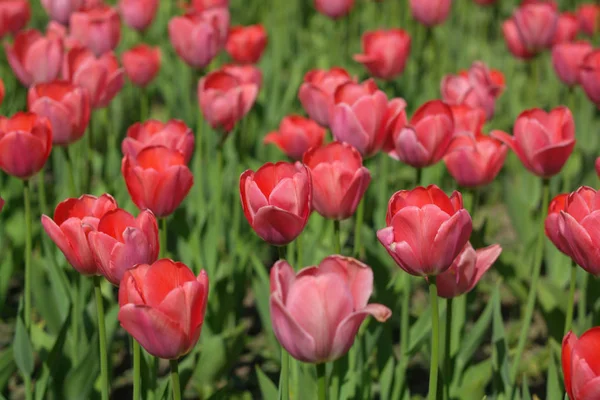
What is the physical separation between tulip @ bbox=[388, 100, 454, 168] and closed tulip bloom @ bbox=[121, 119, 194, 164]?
1.58ft

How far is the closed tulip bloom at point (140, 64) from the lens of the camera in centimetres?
318

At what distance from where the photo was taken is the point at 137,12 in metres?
3.52

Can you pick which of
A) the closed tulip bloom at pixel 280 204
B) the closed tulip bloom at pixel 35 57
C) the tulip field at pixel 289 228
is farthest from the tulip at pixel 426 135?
the closed tulip bloom at pixel 35 57

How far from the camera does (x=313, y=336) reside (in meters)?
1.18

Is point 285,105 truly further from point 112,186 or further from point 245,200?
point 245,200

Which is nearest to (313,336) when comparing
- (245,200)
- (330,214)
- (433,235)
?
(433,235)

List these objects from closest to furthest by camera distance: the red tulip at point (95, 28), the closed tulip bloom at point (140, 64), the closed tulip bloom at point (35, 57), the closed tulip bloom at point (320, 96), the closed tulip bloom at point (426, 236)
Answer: the closed tulip bloom at point (426, 236), the closed tulip bloom at point (320, 96), the closed tulip bloom at point (35, 57), the red tulip at point (95, 28), the closed tulip bloom at point (140, 64)

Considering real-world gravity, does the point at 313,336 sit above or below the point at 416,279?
above

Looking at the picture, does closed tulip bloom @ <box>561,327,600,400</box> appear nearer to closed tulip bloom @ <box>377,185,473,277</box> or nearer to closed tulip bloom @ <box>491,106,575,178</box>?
closed tulip bloom @ <box>377,185,473,277</box>

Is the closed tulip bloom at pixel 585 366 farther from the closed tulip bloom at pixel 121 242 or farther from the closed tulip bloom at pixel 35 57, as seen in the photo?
the closed tulip bloom at pixel 35 57

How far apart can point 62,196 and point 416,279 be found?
1144 millimetres

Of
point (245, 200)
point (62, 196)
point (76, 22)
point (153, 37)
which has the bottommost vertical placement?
point (153, 37)

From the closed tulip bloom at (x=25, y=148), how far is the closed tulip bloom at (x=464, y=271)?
911mm

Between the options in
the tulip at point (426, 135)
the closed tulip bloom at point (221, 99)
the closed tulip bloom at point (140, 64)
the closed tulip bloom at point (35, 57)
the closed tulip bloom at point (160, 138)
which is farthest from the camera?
the closed tulip bloom at point (140, 64)
